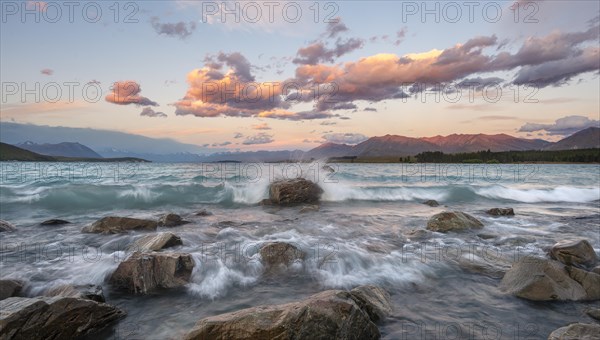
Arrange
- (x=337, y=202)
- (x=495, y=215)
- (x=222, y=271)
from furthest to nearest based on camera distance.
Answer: (x=337, y=202)
(x=495, y=215)
(x=222, y=271)

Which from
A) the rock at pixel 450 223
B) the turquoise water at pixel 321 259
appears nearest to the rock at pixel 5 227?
the turquoise water at pixel 321 259

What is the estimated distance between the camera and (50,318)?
5109 mm

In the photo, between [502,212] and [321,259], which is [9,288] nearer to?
[321,259]

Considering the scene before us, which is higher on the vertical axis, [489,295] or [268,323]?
[268,323]

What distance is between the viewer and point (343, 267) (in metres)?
9.03

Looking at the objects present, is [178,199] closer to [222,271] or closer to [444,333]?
[222,271]

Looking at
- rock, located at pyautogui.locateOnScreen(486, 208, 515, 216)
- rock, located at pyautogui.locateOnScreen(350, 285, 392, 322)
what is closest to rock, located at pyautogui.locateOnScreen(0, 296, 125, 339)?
rock, located at pyautogui.locateOnScreen(350, 285, 392, 322)


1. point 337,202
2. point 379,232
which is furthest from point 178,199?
point 379,232

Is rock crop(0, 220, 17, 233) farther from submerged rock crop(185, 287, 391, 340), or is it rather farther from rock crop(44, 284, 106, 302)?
submerged rock crop(185, 287, 391, 340)

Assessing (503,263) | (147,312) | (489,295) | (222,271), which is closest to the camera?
(147,312)

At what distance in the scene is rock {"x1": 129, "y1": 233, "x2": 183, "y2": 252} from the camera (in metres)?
9.88

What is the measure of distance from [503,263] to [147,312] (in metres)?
9.37

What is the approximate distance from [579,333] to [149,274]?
8.13 meters

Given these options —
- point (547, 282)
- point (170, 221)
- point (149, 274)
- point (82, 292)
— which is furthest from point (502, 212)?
point (82, 292)
